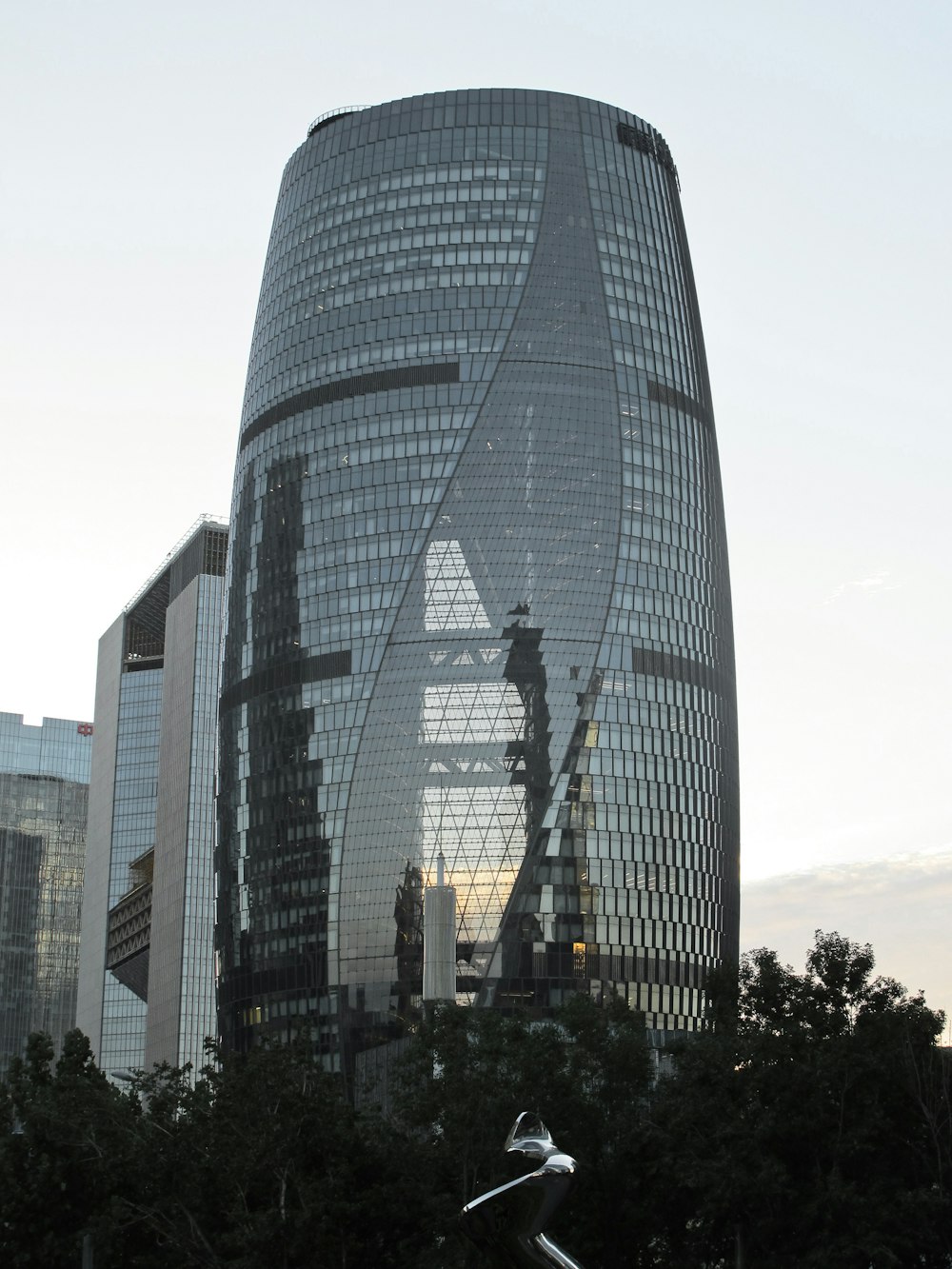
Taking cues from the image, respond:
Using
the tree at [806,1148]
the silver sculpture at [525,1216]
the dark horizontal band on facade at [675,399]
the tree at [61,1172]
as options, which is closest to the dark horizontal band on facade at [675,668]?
the dark horizontal band on facade at [675,399]

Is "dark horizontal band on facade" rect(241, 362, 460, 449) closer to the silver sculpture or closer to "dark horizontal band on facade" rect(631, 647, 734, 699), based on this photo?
"dark horizontal band on facade" rect(631, 647, 734, 699)

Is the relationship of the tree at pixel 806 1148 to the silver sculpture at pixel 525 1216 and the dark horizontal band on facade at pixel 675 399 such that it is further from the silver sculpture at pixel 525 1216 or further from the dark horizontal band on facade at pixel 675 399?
the dark horizontal band on facade at pixel 675 399

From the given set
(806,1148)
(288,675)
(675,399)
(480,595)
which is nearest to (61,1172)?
(806,1148)

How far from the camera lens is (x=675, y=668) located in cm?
15275

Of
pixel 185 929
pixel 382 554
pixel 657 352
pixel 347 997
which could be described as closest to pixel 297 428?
pixel 382 554

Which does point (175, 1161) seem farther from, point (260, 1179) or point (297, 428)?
point (297, 428)

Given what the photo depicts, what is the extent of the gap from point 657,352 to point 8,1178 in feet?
343

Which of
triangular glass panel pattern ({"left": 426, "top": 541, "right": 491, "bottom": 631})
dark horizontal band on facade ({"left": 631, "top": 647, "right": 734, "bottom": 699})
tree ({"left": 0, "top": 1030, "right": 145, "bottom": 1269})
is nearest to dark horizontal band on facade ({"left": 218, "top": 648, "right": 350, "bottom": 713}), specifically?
triangular glass panel pattern ({"left": 426, "top": 541, "right": 491, "bottom": 631})

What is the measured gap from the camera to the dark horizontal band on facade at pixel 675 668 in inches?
5915

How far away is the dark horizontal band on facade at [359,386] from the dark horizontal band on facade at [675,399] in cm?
1801

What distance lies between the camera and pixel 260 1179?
67.1m

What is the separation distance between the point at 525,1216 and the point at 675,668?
123 meters

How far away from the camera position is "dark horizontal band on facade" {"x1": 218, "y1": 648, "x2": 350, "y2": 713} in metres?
151

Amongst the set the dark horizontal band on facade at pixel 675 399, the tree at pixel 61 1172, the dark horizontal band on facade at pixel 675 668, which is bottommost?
the tree at pixel 61 1172
